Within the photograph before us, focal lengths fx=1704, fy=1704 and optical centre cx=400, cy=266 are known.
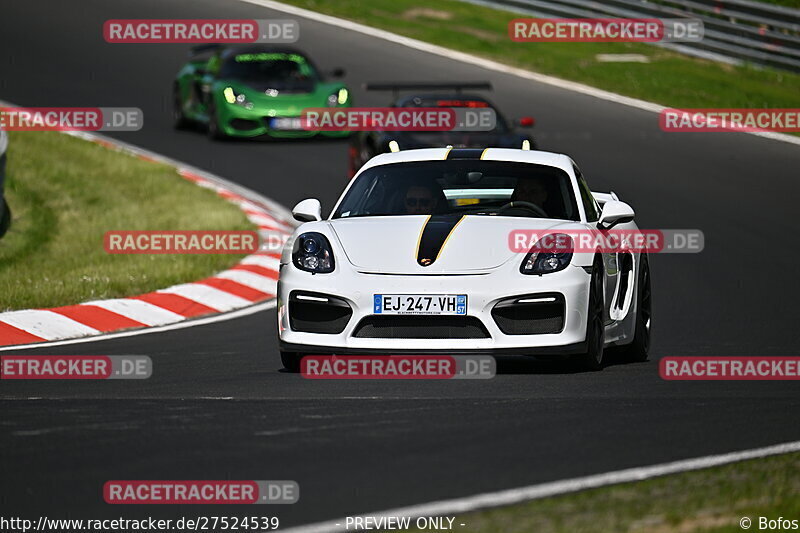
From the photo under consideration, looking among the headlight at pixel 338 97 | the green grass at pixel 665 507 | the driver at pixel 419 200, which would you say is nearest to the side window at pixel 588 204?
the driver at pixel 419 200

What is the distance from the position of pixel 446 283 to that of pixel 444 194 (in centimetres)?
134

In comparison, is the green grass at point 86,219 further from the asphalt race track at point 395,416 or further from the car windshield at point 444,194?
the car windshield at point 444,194

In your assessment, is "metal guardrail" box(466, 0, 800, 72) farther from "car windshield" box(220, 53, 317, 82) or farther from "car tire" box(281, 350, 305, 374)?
"car tire" box(281, 350, 305, 374)

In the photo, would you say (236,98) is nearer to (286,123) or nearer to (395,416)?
(286,123)

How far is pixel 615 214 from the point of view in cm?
930

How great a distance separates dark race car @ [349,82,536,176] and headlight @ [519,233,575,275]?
863 cm

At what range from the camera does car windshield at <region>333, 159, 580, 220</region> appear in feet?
31.4

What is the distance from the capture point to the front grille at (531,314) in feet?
28.1

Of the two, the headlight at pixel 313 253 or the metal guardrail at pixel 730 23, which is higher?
the headlight at pixel 313 253

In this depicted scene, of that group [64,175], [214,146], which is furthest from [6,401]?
[214,146]

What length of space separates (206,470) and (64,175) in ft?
42.1

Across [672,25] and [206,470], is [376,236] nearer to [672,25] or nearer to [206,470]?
[206,470]

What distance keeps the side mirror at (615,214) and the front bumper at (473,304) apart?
679mm

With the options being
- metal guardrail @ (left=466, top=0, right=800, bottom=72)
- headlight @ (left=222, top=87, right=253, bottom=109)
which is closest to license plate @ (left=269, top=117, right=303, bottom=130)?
headlight @ (left=222, top=87, right=253, bottom=109)
